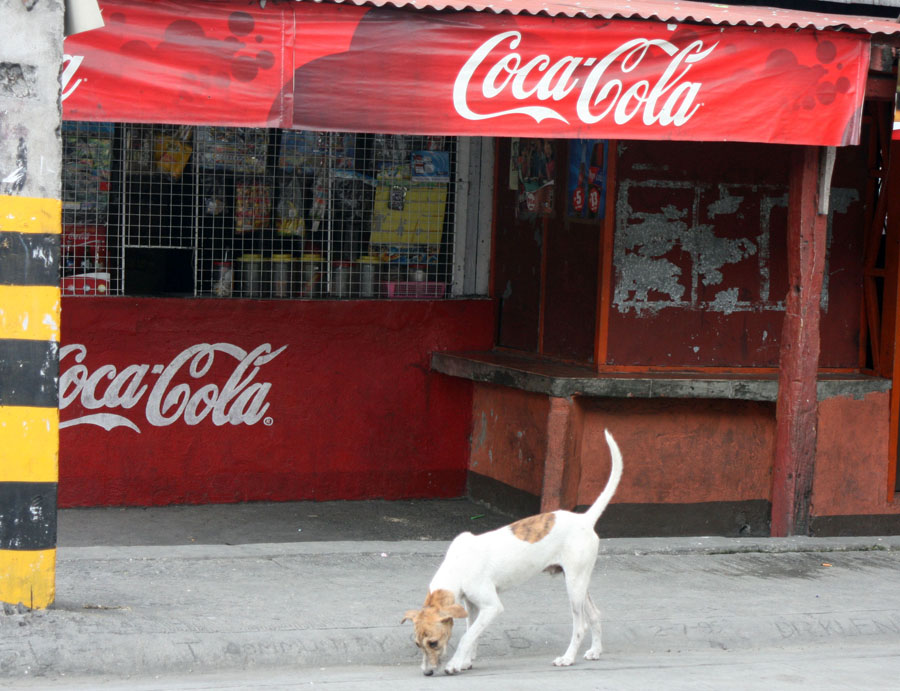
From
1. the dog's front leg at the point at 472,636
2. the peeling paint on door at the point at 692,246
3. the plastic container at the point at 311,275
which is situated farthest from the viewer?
the plastic container at the point at 311,275

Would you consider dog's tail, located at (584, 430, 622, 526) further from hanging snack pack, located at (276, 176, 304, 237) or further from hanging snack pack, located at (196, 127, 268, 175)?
hanging snack pack, located at (196, 127, 268, 175)

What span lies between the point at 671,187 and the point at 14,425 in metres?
5.43

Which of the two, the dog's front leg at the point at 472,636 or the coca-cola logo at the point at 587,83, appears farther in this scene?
the coca-cola logo at the point at 587,83

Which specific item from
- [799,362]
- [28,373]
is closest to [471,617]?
[28,373]

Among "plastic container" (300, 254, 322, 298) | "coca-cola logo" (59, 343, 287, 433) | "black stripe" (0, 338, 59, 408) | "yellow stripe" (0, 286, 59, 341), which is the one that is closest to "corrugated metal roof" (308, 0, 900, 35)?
"yellow stripe" (0, 286, 59, 341)

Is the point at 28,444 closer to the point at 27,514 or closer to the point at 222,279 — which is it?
the point at 27,514

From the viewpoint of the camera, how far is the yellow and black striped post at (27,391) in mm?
5926

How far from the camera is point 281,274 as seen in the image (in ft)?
34.2

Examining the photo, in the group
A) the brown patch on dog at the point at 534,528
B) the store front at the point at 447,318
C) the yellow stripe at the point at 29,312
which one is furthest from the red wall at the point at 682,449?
the yellow stripe at the point at 29,312

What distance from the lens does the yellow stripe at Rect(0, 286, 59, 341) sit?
19.4 feet

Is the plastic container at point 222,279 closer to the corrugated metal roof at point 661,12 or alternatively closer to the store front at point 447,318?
the store front at point 447,318

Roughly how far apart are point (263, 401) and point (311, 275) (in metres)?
1.07

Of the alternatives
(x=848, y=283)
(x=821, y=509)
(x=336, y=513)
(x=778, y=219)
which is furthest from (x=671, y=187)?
(x=336, y=513)

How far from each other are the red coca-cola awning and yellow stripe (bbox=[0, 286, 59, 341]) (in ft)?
3.54
